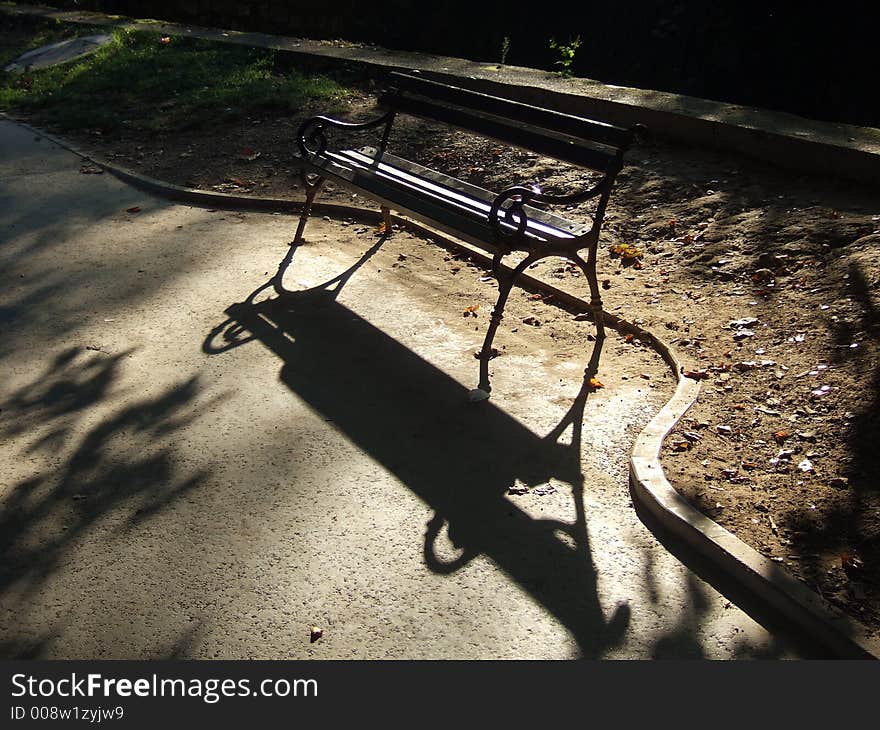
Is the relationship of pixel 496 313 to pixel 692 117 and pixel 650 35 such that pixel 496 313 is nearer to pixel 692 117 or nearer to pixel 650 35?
pixel 692 117

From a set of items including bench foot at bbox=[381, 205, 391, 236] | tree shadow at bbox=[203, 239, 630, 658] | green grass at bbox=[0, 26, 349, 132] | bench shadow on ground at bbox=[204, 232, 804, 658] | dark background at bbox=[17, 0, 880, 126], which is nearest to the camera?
bench shadow on ground at bbox=[204, 232, 804, 658]

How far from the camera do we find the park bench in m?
4.95

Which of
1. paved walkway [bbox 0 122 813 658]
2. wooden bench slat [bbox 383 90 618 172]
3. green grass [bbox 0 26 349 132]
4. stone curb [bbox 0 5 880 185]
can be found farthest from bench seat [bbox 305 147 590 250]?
green grass [bbox 0 26 349 132]

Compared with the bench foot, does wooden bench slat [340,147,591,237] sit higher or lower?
higher

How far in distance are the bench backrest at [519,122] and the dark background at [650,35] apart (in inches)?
214

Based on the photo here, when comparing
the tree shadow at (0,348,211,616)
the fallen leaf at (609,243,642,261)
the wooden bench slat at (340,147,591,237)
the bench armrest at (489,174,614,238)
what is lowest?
the tree shadow at (0,348,211,616)

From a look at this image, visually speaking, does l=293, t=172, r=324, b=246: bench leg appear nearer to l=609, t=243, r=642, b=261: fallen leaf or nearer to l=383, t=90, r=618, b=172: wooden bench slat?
l=383, t=90, r=618, b=172: wooden bench slat

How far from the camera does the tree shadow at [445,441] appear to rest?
12.0ft

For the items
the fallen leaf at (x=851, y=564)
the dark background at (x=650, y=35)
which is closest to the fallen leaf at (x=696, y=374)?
the fallen leaf at (x=851, y=564)

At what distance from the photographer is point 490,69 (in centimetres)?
999

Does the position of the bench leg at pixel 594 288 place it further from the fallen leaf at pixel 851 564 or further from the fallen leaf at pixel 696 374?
the fallen leaf at pixel 851 564

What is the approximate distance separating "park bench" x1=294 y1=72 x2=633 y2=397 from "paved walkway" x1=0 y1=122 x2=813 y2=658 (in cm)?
56

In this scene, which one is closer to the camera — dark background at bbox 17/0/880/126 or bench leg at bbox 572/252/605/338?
bench leg at bbox 572/252/605/338

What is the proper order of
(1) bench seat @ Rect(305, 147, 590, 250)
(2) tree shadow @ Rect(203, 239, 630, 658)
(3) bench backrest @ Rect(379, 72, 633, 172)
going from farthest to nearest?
1. (1) bench seat @ Rect(305, 147, 590, 250)
2. (3) bench backrest @ Rect(379, 72, 633, 172)
3. (2) tree shadow @ Rect(203, 239, 630, 658)
